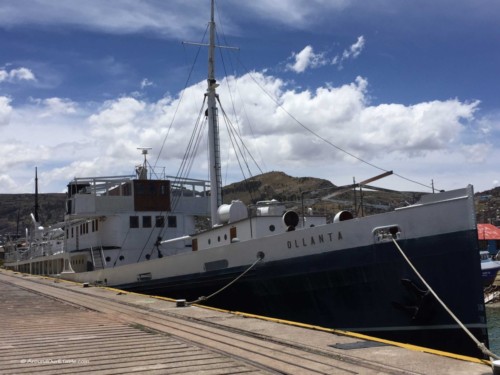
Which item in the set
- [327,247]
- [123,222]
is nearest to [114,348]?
[327,247]

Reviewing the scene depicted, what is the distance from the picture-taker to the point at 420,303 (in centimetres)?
1031

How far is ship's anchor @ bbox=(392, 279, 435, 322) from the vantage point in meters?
10.3

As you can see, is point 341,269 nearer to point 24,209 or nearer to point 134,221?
point 134,221

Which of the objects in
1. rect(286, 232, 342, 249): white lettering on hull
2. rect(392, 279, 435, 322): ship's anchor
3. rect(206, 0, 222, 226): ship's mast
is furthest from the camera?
rect(206, 0, 222, 226): ship's mast

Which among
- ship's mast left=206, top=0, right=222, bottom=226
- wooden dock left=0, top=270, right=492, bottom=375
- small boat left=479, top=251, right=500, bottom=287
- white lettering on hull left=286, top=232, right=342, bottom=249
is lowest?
small boat left=479, top=251, right=500, bottom=287

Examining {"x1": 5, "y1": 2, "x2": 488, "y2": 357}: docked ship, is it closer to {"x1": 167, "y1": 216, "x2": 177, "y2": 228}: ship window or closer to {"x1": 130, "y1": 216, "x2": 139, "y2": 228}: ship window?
{"x1": 130, "y1": 216, "x2": 139, "y2": 228}: ship window

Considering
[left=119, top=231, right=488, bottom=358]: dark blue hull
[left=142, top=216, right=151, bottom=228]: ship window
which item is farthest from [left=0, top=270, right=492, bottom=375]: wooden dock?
[left=142, top=216, right=151, bottom=228]: ship window

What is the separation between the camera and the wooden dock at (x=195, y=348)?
6176mm

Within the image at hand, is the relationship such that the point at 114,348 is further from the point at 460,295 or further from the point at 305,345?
the point at 460,295

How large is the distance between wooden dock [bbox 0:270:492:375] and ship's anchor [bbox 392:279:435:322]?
2.78m

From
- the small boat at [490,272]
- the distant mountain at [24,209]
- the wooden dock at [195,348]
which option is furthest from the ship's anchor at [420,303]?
the distant mountain at [24,209]

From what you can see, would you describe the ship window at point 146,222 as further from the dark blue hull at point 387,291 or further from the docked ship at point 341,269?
the dark blue hull at point 387,291

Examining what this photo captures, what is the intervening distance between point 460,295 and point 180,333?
5.51 metres

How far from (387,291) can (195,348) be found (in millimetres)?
5144
